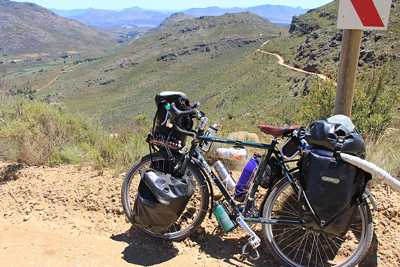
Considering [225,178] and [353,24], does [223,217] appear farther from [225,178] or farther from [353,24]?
[353,24]

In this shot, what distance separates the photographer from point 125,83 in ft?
325

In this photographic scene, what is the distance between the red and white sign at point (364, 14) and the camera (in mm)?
2369

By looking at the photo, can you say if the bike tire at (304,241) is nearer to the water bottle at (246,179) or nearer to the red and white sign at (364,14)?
the water bottle at (246,179)

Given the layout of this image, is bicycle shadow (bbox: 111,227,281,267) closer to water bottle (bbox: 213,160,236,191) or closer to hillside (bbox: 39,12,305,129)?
water bottle (bbox: 213,160,236,191)

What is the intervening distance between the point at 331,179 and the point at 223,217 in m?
1.12

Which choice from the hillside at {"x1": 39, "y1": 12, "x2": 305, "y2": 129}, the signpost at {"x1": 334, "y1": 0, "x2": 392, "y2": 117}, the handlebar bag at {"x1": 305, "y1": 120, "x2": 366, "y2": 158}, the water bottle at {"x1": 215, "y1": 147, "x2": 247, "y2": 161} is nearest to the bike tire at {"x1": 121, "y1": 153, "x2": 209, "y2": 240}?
the water bottle at {"x1": 215, "y1": 147, "x2": 247, "y2": 161}

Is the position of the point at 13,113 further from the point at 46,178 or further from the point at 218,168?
the point at 218,168

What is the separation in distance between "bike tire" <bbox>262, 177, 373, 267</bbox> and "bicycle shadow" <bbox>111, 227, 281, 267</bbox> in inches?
8.5

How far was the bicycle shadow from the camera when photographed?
269 centimetres

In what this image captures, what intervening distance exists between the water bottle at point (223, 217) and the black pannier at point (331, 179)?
2.47 ft

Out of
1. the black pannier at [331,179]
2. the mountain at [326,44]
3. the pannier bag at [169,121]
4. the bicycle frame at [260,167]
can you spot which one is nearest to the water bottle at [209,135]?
the bicycle frame at [260,167]

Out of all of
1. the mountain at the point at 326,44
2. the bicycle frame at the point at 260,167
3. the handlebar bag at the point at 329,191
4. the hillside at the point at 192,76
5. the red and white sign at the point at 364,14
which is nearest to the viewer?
the handlebar bag at the point at 329,191

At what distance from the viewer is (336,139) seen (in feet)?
6.71

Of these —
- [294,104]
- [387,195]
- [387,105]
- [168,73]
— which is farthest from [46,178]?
[168,73]
